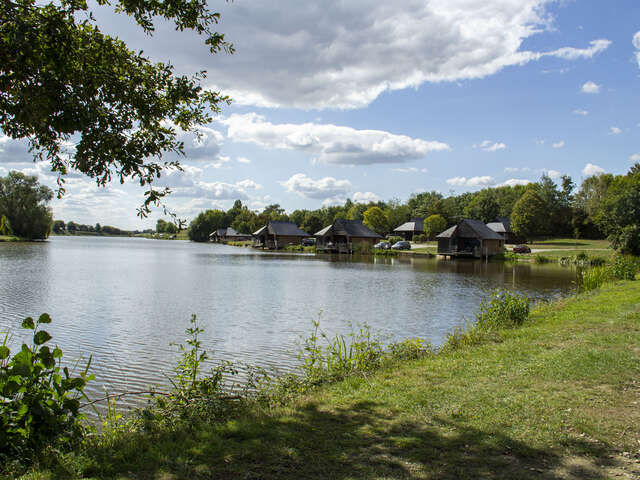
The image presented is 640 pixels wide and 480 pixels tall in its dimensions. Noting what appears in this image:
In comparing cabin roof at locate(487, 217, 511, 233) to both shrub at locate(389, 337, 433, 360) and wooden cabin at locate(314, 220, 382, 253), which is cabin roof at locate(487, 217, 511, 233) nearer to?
wooden cabin at locate(314, 220, 382, 253)

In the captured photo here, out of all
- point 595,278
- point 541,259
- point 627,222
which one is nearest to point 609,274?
point 595,278

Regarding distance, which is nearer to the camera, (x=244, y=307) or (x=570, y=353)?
(x=570, y=353)

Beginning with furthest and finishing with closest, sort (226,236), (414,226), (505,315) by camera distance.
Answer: (226,236) → (414,226) → (505,315)

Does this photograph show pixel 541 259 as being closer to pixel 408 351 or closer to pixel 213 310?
pixel 213 310

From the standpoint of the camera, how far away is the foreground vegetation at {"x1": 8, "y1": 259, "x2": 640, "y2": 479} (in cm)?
369

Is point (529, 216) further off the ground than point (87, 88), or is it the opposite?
point (529, 216)

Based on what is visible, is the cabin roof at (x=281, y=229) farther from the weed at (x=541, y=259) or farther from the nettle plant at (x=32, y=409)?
the nettle plant at (x=32, y=409)

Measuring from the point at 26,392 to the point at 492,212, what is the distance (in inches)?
3483

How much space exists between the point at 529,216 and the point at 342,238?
3106 centimetres

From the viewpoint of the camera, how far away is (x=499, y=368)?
22.0 ft

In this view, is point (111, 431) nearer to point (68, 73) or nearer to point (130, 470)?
point (130, 470)

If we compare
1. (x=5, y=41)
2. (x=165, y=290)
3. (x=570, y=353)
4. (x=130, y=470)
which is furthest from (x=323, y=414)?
(x=165, y=290)

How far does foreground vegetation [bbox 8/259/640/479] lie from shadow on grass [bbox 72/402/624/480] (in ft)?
0.05

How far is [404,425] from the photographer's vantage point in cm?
462
